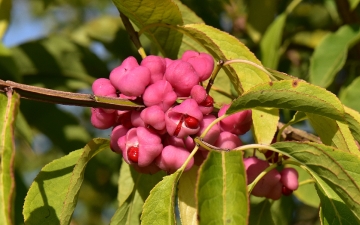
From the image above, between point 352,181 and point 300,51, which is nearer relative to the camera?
point 352,181

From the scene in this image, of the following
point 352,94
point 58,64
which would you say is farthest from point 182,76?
point 58,64

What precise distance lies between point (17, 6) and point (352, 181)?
422 cm

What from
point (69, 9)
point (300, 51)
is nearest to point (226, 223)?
point (300, 51)

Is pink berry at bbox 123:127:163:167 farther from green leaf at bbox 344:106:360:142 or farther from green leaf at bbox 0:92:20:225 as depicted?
green leaf at bbox 344:106:360:142

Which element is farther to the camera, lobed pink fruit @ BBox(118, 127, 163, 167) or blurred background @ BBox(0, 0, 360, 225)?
blurred background @ BBox(0, 0, 360, 225)

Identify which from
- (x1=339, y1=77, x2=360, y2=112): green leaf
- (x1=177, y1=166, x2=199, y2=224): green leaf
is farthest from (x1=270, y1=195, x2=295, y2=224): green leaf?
(x1=177, y1=166, x2=199, y2=224): green leaf

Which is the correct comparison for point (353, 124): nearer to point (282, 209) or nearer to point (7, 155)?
point (7, 155)

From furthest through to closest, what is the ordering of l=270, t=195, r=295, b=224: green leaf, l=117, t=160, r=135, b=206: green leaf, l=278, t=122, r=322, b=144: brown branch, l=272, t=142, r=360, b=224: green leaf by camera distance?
1. l=270, t=195, r=295, b=224: green leaf
2. l=117, t=160, r=135, b=206: green leaf
3. l=278, t=122, r=322, b=144: brown branch
4. l=272, t=142, r=360, b=224: green leaf

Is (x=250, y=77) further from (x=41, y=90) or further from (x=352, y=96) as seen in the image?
(x=352, y=96)

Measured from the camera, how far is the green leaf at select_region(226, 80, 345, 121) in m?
0.88

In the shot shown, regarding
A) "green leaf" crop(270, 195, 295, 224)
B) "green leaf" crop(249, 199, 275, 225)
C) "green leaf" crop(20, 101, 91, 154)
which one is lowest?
"green leaf" crop(270, 195, 295, 224)

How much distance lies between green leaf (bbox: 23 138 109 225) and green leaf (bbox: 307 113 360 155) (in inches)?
17.3

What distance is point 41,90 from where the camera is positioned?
35.3 inches

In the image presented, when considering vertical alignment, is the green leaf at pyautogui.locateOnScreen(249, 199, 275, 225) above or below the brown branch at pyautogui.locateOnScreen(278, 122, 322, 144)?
below
